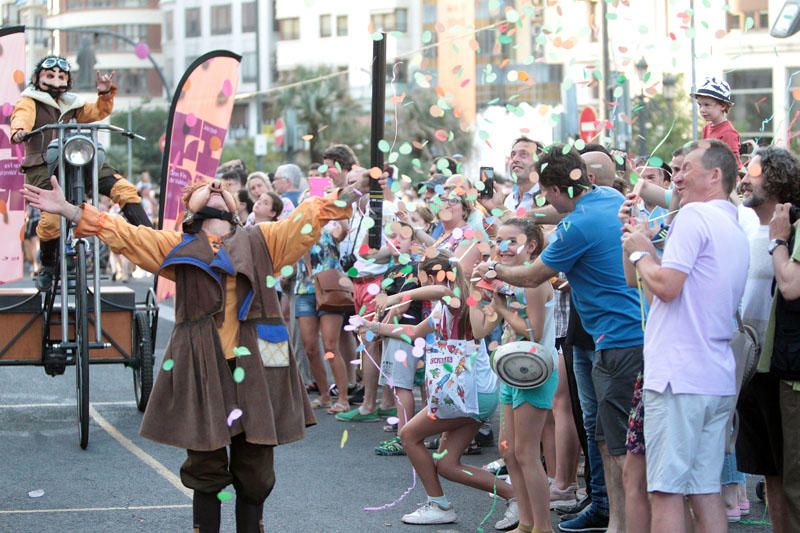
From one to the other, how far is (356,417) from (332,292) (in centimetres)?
120

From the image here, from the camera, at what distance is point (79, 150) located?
894cm

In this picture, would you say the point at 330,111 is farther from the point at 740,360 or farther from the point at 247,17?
the point at 740,360

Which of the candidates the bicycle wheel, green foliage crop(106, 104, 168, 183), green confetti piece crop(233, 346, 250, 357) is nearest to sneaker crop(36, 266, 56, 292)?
the bicycle wheel

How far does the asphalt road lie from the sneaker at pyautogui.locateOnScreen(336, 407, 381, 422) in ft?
0.36

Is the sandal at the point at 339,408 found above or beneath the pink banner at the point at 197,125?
beneath

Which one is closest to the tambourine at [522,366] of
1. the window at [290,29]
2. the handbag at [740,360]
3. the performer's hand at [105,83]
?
the handbag at [740,360]

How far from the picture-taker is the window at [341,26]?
7494 cm

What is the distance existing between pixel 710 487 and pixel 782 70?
2917cm

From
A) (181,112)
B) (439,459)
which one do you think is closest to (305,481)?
(439,459)

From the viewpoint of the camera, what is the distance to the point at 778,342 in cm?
602

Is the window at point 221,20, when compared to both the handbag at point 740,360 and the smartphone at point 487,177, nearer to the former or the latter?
the smartphone at point 487,177

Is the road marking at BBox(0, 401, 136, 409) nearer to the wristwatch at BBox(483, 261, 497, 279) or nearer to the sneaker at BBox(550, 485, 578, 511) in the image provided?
the sneaker at BBox(550, 485, 578, 511)

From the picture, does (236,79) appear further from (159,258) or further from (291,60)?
(291,60)

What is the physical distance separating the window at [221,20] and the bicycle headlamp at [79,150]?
260ft
